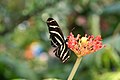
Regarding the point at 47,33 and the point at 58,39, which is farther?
the point at 47,33

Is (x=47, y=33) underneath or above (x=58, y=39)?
above

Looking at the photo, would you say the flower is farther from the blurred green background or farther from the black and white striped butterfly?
the blurred green background

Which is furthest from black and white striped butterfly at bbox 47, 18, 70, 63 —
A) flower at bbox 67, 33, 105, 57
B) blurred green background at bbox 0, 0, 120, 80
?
blurred green background at bbox 0, 0, 120, 80

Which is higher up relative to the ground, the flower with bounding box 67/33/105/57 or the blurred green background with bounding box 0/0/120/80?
the blurred green background with bounding box 0/0/120/80

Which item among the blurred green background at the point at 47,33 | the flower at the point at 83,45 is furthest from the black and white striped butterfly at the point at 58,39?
the blurred green background at the point at 47,33

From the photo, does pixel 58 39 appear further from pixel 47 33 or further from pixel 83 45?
pixel 47 33

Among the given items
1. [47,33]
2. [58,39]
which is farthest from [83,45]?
[47,33]
